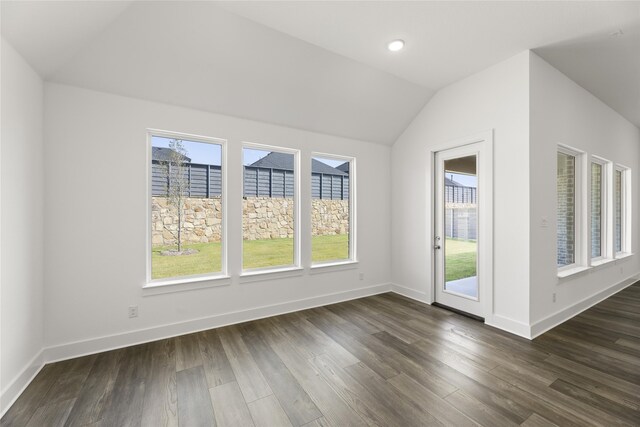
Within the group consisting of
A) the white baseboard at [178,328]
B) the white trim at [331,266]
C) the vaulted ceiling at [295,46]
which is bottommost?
the white baseboard at [178,328]

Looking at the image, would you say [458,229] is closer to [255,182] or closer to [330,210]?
[330,210]

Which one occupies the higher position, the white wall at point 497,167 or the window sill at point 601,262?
the white wall at point 497,167

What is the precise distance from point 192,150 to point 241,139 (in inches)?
23.7

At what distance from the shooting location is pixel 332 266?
4.11 meters

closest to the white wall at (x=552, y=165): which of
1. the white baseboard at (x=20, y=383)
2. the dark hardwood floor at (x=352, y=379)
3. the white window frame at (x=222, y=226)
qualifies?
the dark hardwood floor at (x=352, y=379)

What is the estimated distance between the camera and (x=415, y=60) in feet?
10.5

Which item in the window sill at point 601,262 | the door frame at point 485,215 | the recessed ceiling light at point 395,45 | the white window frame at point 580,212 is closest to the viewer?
the recessed ceiling light at point 395,45

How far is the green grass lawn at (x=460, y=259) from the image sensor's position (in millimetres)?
3586

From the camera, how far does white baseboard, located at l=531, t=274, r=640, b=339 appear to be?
2988 millimetres

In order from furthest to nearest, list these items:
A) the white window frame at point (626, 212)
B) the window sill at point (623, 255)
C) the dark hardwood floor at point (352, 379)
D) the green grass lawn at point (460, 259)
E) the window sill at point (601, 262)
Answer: the white window frame at point (626, 212) < the window sill at point (623, 255) < the window sill at point (601, 262) < the green grass lawn at point (460, 259) < the dark hardwood floor at point (352, 379)

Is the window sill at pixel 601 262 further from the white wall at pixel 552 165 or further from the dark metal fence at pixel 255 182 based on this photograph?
the dark metal fence at pixel 255 182

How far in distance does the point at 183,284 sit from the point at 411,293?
3.33 metres

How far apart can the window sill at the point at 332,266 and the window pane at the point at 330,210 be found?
100 mm

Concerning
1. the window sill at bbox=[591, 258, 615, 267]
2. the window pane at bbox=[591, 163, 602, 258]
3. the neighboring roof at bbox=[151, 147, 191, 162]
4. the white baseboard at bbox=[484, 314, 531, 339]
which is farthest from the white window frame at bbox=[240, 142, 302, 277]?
the window pane at bbox=[591, 163, 602, 258]
